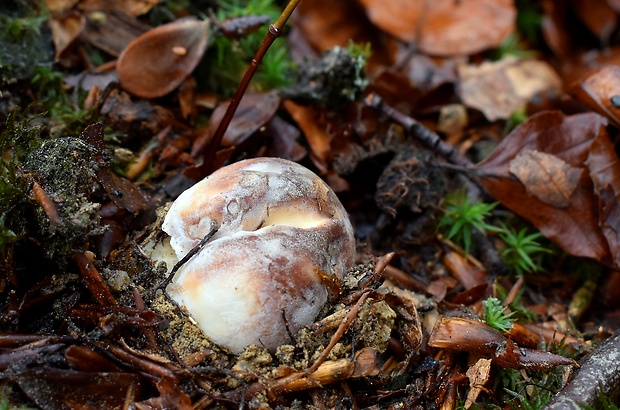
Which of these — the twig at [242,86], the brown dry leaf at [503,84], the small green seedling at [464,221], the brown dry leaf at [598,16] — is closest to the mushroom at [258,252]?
the twig at [242,86]

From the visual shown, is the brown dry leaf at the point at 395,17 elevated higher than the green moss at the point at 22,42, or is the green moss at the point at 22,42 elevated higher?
the brown dry leaf at the point at 395,17

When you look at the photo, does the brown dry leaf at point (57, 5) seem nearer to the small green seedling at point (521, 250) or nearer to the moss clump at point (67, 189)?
the moss clump at point (67, 189)

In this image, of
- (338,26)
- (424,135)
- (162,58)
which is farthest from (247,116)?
(338,26)

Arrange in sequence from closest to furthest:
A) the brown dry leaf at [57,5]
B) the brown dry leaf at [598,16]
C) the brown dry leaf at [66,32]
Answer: the brown dry leaf at [66,32], the brown dry leaf at [57,5], the brown dry leaf at [598,16]

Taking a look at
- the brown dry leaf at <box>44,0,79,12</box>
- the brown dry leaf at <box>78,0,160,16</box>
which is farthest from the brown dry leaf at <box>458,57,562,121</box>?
the brown dry leaf at <box>44,0,79,12</box>

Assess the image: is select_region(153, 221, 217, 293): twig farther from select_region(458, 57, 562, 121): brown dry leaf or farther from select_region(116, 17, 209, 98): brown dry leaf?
select_region(458, 57, 562, 121): brown dry leaf

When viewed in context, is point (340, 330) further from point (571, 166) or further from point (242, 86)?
point (571, 166)
